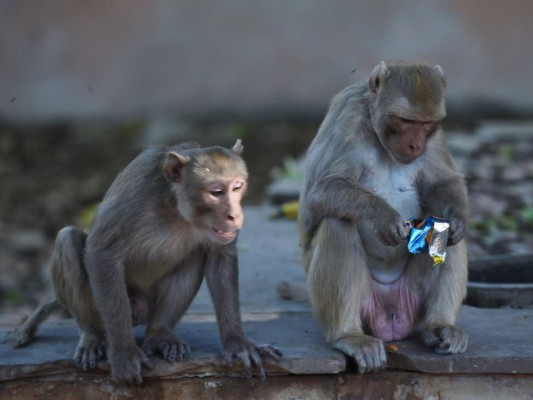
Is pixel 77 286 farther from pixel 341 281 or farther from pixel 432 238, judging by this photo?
pixel 432 238

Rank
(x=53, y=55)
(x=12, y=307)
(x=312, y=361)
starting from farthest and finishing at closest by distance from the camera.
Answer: (x=53, y=55) → (x=12, y=307) → (x=312, y=361)

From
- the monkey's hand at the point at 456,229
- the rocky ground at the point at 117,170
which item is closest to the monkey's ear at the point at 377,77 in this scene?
the monkey's hand at the point at 456,229

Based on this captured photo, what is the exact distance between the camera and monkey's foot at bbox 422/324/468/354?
18.0 ft

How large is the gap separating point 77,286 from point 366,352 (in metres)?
1.46

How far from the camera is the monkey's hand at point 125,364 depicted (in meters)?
5.31

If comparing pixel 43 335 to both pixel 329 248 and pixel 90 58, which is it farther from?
pixel 90 58

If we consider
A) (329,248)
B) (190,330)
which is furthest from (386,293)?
(190,330)

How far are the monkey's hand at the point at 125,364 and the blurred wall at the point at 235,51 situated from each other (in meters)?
7.49

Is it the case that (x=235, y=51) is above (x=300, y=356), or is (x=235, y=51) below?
above

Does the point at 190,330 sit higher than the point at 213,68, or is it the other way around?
the point at 213,68

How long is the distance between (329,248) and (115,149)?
24.4ft

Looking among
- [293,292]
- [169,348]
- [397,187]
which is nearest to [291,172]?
[293,292]

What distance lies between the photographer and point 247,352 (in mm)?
5422

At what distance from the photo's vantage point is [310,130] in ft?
42.3
